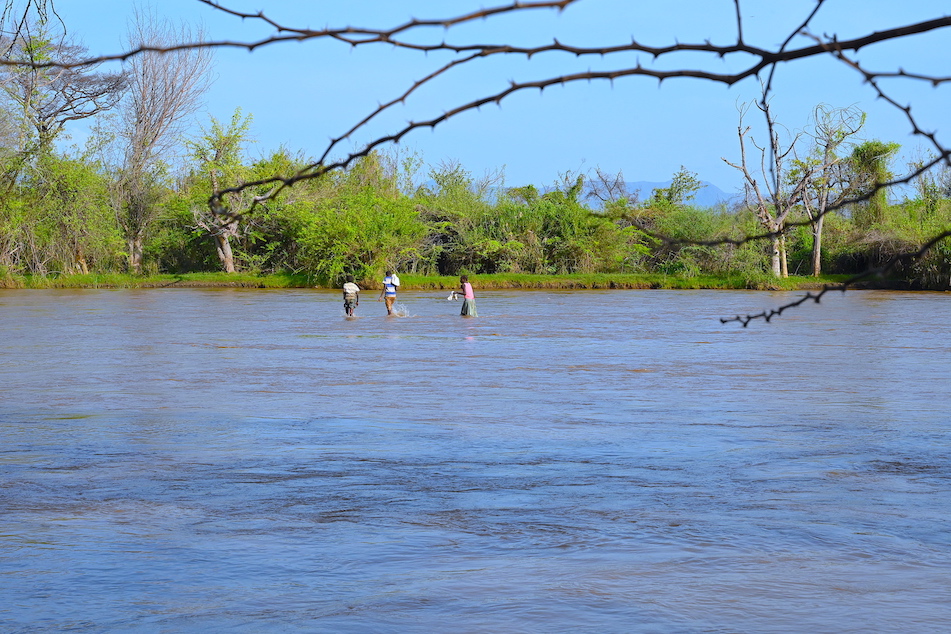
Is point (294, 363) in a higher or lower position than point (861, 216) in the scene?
lower

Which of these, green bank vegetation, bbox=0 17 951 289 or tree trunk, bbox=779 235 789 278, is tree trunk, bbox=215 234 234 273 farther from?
tree trunk, bbox=779 235 789 278

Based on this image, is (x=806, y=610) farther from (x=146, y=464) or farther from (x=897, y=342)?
(x=897, y=342)

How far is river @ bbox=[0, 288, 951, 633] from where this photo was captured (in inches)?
226

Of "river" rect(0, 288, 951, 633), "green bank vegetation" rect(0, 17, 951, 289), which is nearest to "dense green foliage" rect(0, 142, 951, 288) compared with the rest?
"green bank vegetation" rect(0, 17, 951, 289)

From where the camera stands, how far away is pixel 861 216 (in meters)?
54.3

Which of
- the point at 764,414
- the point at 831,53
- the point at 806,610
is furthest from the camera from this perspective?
the point at 764,414

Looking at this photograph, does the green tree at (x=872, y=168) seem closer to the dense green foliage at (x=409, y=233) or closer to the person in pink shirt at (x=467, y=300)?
the dense green foliage at (x=409, y=233)

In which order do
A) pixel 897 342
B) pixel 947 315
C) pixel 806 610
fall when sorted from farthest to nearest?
pixel 947 315, pixel 897 342, pixel 806 610

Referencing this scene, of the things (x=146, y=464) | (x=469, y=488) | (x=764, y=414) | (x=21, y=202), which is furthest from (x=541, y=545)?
(x=21, y=202)

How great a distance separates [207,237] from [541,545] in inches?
1968

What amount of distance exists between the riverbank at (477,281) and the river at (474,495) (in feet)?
106

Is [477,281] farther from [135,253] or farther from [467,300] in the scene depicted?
[467,300]

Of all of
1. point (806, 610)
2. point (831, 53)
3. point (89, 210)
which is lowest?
point (806, 610)

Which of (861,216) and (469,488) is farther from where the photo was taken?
(861,216)
